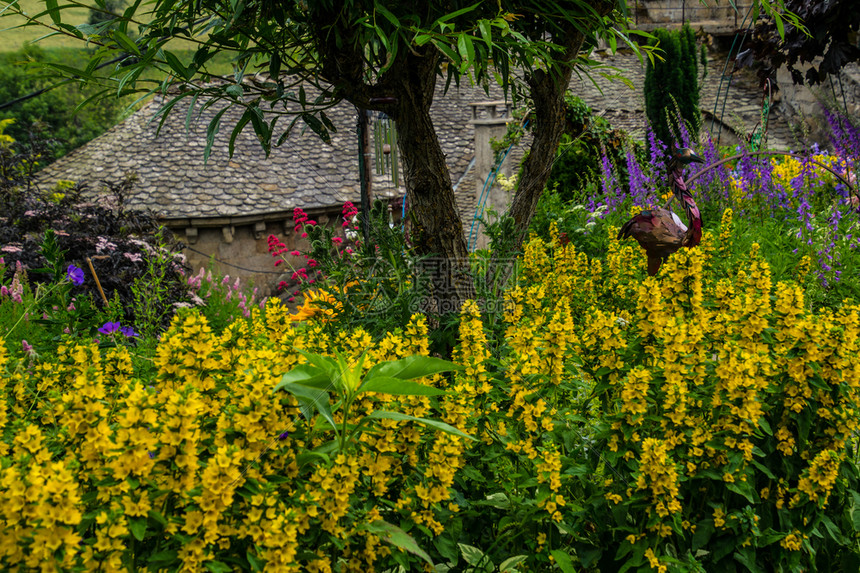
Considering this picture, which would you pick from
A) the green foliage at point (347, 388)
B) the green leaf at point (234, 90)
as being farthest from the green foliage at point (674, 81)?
the green foliage at point (347, 388)

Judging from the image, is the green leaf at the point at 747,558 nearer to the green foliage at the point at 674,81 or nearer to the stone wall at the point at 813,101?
the green foliage at the point at 674,81

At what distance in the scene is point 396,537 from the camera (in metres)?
1.21

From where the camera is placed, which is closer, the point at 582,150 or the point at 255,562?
the point at 255,562

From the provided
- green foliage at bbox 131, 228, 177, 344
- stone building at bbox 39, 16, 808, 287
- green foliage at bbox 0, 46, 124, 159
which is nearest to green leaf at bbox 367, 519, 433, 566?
green foliage at bbox 131, 228, 177, 344

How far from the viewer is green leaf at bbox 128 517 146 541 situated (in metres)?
1.04

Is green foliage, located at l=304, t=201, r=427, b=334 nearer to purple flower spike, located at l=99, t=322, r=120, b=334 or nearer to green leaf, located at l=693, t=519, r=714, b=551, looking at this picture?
purple flower spike, located at l=99, t=322, r=120, b=334

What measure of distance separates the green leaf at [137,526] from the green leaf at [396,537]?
0.42m

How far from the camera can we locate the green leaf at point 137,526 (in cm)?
104

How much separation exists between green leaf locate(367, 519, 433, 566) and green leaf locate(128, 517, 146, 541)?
0.42 metres

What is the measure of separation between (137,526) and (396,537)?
0.47 m

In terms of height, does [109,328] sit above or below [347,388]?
below

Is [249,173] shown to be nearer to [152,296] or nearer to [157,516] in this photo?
[152,296]

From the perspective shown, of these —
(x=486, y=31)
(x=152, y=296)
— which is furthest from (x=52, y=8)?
(x=152, y=296)

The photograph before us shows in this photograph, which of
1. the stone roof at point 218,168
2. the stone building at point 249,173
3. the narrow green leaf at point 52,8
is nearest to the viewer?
the narrow green leaf at point 52,8
